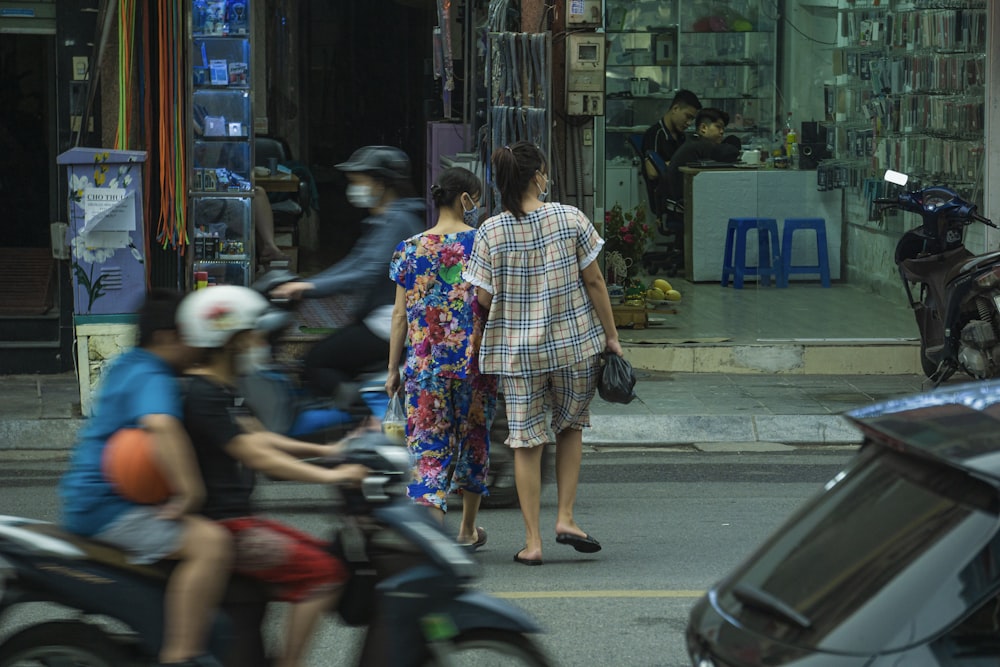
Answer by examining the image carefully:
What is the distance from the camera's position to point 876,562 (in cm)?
265

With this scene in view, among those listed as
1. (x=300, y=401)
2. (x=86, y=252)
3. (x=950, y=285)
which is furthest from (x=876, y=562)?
(x=86, y=252)

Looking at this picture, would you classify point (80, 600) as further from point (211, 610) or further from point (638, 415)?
point (638, 415)

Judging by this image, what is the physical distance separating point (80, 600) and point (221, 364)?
0.78 metres

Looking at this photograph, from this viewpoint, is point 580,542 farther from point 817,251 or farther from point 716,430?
point 817,251

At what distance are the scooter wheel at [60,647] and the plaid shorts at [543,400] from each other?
2.74m

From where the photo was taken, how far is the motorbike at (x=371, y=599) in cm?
402

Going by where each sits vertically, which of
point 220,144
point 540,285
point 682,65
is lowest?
point 540,285

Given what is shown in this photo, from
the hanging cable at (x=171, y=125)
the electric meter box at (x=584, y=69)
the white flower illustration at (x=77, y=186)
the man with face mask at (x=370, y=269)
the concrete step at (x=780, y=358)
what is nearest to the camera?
the man with face mask at (x=370, y=269)

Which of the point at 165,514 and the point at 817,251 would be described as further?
the point at 817,251

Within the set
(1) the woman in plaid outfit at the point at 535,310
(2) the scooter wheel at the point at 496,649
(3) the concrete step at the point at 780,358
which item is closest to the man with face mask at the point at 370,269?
(1) the woman in plaid outfit at the point at 535,310

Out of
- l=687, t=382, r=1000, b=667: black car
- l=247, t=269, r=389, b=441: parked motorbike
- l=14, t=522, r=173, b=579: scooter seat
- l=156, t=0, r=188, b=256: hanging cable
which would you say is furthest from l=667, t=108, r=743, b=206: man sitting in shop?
l=687, t=382, r=1000, b=667: black car

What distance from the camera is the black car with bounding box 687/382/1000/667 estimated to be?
98.7 inches

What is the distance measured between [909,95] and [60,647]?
32.3ft

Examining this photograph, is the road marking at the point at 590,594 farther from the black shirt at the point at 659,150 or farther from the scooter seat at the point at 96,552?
the black shirt at the point at 659,150
